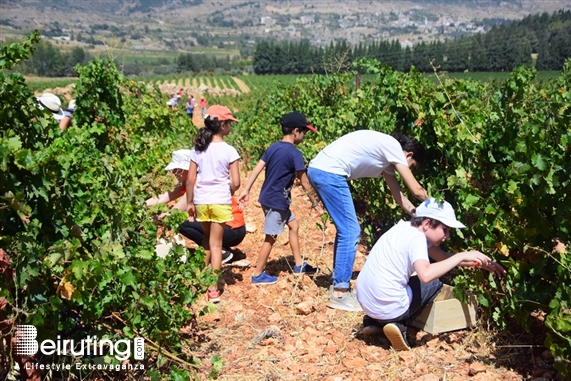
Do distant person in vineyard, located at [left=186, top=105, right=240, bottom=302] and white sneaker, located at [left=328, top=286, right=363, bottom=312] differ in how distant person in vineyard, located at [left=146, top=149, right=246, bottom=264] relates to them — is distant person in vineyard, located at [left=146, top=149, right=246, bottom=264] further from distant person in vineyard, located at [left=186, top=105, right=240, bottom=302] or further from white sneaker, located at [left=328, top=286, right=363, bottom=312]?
white sneaker, located at [left=328, top=286, right=363, bottom=312]

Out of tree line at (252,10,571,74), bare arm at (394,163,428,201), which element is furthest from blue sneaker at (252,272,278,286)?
tree line at (252,10,571,74)

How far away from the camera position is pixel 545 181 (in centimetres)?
311

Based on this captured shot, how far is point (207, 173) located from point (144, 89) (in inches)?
148

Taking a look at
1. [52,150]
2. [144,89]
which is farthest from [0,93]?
[144,89]

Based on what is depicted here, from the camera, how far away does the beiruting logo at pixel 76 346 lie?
3.04 m

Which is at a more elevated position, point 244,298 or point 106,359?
point 106,359

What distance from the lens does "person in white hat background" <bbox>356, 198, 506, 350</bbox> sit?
11.6 feet

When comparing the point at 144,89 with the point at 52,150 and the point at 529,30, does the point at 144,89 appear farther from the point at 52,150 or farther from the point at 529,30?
the point at 529,30

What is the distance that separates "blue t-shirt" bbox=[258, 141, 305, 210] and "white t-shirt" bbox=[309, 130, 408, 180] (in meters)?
0.49

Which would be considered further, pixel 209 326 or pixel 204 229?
pixel 204 229

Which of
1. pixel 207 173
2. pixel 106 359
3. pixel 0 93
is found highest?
pixel 0 93

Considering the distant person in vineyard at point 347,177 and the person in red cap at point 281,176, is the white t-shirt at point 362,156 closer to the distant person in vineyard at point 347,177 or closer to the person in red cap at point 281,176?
the distant person in vineyard at point 347,177

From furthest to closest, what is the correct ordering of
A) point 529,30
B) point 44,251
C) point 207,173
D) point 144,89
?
point 529,30
point 144,89
point 207,173
point 44,251

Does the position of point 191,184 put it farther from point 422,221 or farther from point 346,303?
point 422,221
